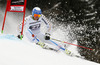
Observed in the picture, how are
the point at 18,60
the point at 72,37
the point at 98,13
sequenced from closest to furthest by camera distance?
the point at 18,60
the point at 98,13
the point at 72,37

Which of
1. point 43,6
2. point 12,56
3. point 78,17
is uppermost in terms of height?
point 43,6

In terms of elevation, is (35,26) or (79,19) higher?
(79,19)

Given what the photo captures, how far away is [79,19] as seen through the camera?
10.6m

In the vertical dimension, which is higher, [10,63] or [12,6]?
[12,6]

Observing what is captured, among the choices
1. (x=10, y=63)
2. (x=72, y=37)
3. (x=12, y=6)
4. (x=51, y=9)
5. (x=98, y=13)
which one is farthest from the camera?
(x=51, y=9)

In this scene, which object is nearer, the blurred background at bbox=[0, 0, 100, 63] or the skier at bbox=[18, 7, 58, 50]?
the skier at bbox=[18, 7, 58, 50]

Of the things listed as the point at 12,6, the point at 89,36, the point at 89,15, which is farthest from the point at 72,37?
the point at 12,6

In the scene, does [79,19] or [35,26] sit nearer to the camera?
[35,26]

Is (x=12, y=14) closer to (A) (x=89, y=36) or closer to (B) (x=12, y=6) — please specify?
(A) (x=89, y=36)

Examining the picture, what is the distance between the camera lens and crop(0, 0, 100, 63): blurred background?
9.75 meters

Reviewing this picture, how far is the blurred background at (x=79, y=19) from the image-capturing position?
975 centimetres

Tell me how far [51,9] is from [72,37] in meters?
2.83

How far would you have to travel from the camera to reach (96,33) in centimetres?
987

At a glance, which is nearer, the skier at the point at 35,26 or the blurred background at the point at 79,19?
the skier at the point at 35,26
